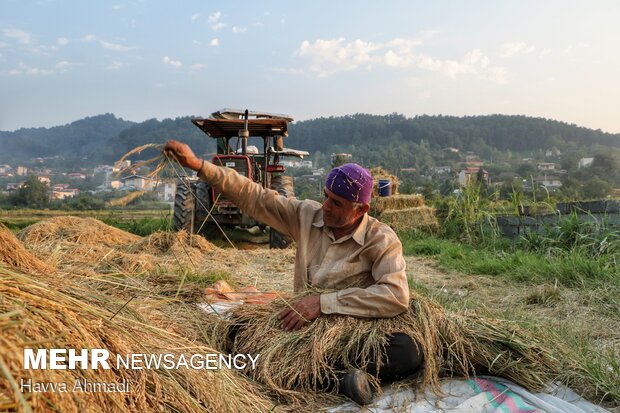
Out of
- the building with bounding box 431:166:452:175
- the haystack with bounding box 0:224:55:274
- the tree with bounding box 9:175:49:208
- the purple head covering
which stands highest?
the purple head covering

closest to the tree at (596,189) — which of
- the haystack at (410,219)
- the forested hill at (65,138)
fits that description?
the haystack at (410,219)

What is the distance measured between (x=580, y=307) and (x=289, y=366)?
3039 millimetres

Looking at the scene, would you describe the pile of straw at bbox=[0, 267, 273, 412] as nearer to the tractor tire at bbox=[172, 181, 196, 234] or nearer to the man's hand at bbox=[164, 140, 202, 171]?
the man's hand at bbox=[164, 140, 202, 171]

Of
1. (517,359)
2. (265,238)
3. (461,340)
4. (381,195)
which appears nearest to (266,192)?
(461,340)

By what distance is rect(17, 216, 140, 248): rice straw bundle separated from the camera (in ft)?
26.7

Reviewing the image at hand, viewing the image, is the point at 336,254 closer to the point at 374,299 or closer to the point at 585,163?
the point at 374,299

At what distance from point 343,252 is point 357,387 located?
2.48 feet

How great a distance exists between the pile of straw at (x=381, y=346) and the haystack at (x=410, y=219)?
356 inches

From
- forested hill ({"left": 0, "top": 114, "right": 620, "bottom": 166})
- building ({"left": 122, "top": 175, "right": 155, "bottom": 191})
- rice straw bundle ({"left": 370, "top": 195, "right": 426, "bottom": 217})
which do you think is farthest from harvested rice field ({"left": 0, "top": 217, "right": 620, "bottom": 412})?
forested hill ({"left": 0, "top": 114, "right": 620, "bottom": 166})

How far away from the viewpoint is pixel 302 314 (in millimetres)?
2648

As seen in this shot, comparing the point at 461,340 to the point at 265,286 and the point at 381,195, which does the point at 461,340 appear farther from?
the point at 381,195

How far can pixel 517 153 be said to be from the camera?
60938mm

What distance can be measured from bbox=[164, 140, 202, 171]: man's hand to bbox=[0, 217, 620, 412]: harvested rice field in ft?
1.98

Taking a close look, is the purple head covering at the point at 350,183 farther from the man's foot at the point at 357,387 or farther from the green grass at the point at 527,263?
the green grass at the point at 527,263
